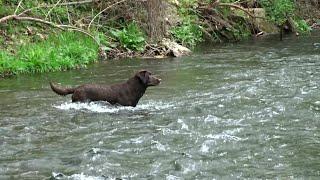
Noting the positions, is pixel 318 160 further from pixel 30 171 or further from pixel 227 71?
pixel 227 71

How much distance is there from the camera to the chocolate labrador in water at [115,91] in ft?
36.8

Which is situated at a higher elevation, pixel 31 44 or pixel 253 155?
pixel 31 44

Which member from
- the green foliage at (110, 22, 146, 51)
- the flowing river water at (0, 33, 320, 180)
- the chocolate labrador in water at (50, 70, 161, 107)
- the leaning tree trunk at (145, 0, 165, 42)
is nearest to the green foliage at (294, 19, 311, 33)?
the leaning tree trunk at (145, 0, 165, 42)

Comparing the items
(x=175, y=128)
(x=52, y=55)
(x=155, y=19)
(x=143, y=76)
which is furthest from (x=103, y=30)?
(x=175, y=128)

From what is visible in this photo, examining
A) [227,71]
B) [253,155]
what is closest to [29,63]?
[227,71]

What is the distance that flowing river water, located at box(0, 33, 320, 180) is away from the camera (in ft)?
23.1

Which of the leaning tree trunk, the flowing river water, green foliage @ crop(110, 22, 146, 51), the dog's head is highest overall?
the leaning tree trunk

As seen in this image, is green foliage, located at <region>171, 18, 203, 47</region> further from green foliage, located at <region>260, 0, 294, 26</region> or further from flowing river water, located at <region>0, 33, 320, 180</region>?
flowing river water, located at <region>0, 33, 320, 180</region>

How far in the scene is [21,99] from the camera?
12.4m

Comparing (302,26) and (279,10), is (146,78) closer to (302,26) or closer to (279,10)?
(279,10)

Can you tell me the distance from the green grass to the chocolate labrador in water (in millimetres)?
5207

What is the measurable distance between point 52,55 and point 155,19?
4.68 m

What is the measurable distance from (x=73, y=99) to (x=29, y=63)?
5.69 m

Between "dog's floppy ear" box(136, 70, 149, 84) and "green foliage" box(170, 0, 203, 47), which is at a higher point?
"green foliage" box(170, 0, 203, 47)
